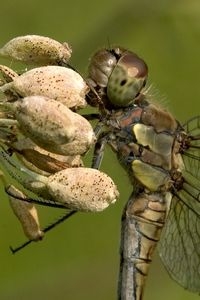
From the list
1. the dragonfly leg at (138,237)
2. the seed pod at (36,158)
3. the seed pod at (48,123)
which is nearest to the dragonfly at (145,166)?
the dragonfly leg at (138,237)

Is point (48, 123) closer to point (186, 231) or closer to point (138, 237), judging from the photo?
point (138, 237)

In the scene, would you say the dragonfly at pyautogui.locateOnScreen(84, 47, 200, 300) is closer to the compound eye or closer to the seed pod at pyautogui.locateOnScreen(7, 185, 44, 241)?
the compound eye

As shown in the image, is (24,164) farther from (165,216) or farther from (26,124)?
(165,216)

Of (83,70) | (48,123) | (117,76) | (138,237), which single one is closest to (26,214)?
(48,123)

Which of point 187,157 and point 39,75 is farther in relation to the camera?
point 187,157

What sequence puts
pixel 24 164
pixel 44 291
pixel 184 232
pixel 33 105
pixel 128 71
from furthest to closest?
pixel 44 291 → pixel 184 232 → pixel 128 71 → pixel 24 164 → pixel 33 105

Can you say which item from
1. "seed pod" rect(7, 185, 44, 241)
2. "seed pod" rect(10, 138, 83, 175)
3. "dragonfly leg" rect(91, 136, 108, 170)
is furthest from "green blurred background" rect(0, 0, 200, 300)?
"seed pod" rect(10, 138, 83, 175)

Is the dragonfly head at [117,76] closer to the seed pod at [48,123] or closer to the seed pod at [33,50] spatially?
the seed pod at [33,50]

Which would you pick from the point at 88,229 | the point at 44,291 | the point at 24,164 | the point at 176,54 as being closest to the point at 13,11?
the point at 176,54
